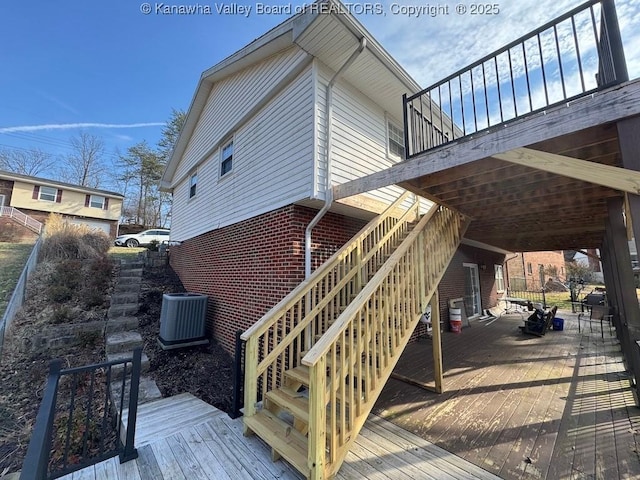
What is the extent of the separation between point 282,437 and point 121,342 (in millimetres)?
4914

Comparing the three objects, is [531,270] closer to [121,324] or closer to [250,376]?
[250,376]

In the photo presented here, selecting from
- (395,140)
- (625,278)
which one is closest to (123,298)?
(395,140)

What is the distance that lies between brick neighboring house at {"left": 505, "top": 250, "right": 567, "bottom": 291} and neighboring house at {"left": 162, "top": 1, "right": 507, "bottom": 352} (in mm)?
18690

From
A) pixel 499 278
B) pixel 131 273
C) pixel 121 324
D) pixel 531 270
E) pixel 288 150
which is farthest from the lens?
pixel 531 270

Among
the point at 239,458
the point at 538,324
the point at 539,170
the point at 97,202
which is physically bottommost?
the point at 239,458

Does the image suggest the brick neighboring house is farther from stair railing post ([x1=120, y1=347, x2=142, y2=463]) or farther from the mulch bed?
stair railing post ([x1=120, y1=347, x2=142, y2=463])

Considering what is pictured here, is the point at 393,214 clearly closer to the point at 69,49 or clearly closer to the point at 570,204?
the point at 570,204

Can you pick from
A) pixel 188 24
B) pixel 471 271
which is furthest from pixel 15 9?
pixel 471 271

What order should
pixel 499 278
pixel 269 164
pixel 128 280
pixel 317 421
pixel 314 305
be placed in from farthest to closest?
pixel 499 278
pixel 128 280
pixel 269 164
pixel 314 305
pixel 317 421

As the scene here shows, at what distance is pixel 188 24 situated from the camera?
22.4 ft

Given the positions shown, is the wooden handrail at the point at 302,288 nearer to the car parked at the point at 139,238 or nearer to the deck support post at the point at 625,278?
the deck support post at the point at 625,278

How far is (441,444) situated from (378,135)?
5.76m

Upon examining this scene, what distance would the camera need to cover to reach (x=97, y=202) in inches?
920

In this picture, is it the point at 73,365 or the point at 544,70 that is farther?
the point at 73,365
